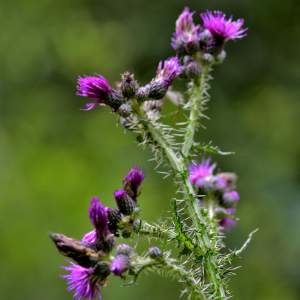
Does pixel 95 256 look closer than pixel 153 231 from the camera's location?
Yes

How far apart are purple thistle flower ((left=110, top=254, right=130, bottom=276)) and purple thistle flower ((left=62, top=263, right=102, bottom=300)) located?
9 cm

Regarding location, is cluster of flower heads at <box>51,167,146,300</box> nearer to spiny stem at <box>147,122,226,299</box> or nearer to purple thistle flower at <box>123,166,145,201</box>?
purple thistle flower at <box>123,166,145,201</box>

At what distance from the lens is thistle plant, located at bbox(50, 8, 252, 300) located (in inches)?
94.7

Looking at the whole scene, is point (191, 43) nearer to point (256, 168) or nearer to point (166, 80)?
point (166, 80)

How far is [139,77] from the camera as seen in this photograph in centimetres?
780

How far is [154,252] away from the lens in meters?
2.39

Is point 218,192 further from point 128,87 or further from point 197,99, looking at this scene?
point 128,87

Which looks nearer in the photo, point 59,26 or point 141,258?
point 141,258

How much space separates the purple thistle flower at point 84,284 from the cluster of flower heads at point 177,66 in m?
0.56

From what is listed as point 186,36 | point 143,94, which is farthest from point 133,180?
point 186,36

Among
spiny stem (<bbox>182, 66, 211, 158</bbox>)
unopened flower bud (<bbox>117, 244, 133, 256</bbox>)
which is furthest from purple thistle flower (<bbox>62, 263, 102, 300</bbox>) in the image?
spiny stem (<bbox>182, 66, 211, 158</bbox>)

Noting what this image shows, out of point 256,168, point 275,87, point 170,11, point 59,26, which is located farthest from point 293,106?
point 59,26

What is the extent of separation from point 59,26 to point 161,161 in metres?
6.34

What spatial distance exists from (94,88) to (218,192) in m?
0.73
